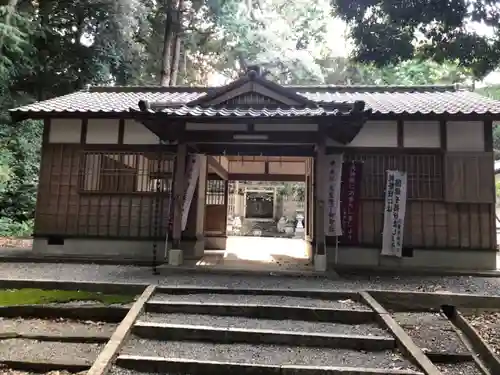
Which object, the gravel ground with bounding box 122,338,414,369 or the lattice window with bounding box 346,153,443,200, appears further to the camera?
the lattice window with bounding box 346,153,443,200

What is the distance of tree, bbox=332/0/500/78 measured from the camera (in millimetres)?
4848

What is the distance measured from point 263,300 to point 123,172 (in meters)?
5.43

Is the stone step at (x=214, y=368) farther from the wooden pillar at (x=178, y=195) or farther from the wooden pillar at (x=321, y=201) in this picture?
the wooden pillar at (x=178, y=195)

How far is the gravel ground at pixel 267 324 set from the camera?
488 centimetres

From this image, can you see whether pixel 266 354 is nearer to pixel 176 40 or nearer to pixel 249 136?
pixel 249 136

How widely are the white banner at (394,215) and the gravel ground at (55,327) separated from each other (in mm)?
6006

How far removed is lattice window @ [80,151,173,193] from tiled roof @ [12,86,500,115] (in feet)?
3.96

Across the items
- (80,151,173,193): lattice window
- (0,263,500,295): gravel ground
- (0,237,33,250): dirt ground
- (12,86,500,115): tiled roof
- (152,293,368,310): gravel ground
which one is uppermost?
(12,86,500,115): tiled roof

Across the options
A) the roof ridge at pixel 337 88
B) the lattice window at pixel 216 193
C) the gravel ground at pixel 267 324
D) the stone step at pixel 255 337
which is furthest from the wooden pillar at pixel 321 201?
the lattice window at pixel 216 193

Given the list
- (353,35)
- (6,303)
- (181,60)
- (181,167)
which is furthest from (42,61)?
(353,35)

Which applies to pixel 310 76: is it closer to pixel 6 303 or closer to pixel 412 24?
pixel 412 24

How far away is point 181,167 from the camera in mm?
8117

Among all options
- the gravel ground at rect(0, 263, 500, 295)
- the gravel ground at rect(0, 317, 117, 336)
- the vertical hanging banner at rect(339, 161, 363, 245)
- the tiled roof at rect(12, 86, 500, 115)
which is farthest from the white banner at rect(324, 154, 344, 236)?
the gravel ground at rect(0, 317, 117, 336)

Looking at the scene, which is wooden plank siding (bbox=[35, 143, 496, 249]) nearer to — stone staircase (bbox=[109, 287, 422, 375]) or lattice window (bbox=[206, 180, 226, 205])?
stone staircase (bbox=[109, 287, 422, 375])
